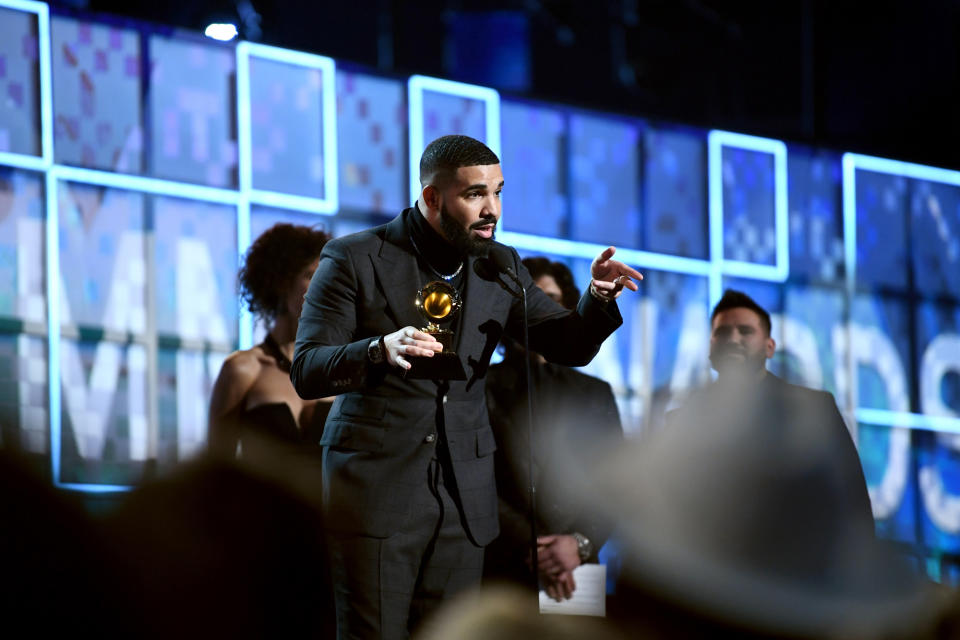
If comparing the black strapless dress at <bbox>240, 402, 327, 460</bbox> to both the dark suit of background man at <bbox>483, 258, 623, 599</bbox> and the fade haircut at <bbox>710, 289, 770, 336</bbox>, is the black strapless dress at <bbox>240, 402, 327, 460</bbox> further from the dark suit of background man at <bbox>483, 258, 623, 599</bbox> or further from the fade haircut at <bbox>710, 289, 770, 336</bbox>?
the fade haircut at <bbox>710, 289, 770, 336</bbox>

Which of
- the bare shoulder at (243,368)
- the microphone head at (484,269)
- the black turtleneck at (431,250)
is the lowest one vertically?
the bare shoulder at (243,368)

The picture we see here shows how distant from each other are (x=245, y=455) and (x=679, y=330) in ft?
7.75

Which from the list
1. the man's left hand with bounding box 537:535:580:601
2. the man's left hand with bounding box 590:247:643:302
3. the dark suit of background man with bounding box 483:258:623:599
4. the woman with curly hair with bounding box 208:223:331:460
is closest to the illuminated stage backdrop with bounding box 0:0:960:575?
the woman with curly hair with bounding box 208:223:331:460

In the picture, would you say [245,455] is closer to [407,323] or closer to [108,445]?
[108,445]

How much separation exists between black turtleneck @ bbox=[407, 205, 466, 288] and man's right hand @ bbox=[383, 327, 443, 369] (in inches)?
14.7

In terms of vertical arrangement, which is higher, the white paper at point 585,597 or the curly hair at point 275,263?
the curly hair at point 275,263

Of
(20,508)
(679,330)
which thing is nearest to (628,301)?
(679,330)

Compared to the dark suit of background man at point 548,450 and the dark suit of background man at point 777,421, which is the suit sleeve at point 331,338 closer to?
the dark suit of background man at point 548,450

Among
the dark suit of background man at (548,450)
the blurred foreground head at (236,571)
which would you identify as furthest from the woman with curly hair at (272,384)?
the dark suit of background man at (548,450)

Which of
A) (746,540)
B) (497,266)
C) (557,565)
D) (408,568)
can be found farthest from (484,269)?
(746,540)

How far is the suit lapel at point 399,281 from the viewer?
268cm

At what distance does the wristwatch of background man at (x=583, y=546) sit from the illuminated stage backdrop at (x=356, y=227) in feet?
4.77

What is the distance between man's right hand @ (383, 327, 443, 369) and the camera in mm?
2363

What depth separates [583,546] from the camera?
359 centimetres
